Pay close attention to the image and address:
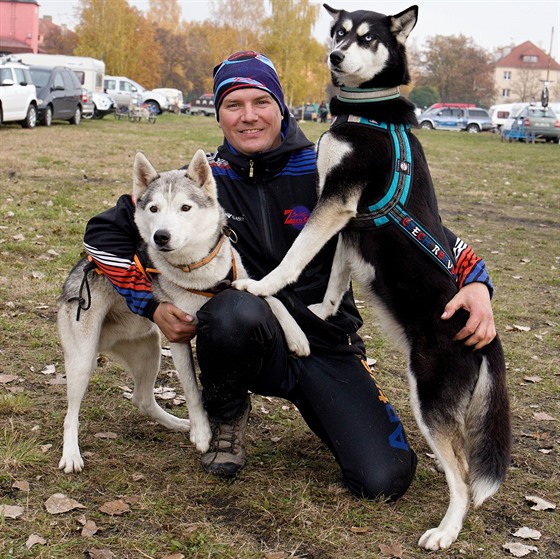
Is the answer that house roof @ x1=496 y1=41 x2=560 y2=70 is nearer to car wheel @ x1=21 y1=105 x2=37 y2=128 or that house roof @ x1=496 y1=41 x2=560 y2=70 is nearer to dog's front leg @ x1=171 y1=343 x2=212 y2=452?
car wheel @ x1=21 y1=105 x2=37 y2=128

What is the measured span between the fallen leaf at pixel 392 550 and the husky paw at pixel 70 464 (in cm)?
130

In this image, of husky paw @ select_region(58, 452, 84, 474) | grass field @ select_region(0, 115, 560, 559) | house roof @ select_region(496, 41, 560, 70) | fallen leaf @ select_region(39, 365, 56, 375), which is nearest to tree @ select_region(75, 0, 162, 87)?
grass field @ select_region(0, 115, 560, 559)

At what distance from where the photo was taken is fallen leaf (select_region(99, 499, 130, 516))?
273 centimetres

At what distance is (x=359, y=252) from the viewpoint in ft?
10.2

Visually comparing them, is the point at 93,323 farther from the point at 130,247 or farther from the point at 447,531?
the point at 447,531

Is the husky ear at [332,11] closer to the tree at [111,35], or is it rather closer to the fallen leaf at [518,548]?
the fallen leaf at [518,548]

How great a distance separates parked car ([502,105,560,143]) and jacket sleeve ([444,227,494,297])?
A: 29.2 meters


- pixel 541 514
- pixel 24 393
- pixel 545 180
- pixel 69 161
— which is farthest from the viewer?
pixel 545 180

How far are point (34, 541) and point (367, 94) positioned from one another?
2.27m

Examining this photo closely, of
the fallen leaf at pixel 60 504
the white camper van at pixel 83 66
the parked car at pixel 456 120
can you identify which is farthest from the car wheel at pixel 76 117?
the parked car at pixel 456 120

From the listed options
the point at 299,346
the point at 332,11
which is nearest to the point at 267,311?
the point at 299,346

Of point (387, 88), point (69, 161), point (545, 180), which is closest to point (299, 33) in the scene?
point (545, 180)

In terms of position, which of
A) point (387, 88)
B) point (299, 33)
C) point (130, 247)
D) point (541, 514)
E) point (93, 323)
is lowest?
point (541, 514)

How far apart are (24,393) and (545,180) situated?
1360cm
